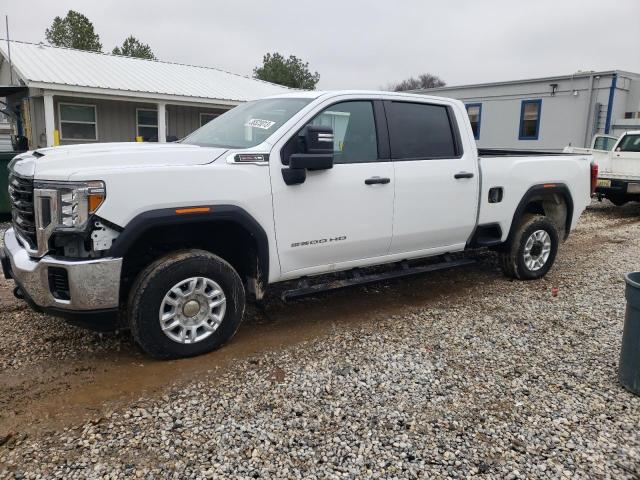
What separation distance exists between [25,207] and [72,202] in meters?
0.58

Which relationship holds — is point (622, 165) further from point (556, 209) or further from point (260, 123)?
point (260, 123)

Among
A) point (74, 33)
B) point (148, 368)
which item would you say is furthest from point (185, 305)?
point (74, 33)

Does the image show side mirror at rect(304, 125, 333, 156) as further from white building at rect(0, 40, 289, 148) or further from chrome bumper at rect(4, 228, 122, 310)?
white building at rect(0, 40, 289, 148)

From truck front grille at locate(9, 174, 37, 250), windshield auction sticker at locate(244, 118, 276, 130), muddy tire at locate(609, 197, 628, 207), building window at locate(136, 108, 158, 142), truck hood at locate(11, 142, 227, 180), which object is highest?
building window at locate(136, 108, 158, 142)

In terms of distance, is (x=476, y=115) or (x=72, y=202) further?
(x=476, y=115)

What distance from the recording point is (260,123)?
4367 millimetres

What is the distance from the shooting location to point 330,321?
15.7ft

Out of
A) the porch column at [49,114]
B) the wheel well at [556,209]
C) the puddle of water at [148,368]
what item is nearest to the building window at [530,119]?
the wheel well at [556,209]

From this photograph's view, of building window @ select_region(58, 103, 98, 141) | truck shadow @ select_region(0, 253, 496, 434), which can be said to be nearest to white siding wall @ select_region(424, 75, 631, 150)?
building window @ select_region(58, 103, 98, 141)

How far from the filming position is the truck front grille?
3.53 metres

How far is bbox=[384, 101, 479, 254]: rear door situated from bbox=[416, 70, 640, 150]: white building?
47.8 feet

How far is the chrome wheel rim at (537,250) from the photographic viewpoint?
6063 mm

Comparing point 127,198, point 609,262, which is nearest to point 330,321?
point 127,198

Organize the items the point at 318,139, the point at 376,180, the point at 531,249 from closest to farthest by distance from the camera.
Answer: the point at 318,139 → the point at 376,180 → the point at 531,249
